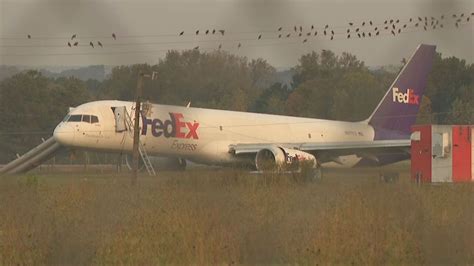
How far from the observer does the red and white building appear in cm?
3825

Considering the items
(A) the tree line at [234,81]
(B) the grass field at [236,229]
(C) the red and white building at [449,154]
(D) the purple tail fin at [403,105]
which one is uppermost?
(D) the purple tail fin at [403,105]

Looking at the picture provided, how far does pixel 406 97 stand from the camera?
167 ft

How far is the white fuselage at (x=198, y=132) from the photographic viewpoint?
42.8m

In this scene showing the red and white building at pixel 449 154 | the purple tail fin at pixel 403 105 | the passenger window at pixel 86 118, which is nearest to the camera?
the red and white building at pixel 449 154

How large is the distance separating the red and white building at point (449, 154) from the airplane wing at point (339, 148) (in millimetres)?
5687

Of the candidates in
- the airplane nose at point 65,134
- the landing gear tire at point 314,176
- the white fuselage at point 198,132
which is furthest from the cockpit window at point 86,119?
the landing gear tire at point 314,176

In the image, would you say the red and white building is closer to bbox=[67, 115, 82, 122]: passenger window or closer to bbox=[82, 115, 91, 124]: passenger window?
bbox=[82, 115, 91, 124]: passenger window

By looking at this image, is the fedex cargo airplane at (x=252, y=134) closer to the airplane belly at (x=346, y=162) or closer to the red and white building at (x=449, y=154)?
the airplane belly at (x=346, y=162)

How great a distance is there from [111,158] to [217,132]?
18938 millimetres

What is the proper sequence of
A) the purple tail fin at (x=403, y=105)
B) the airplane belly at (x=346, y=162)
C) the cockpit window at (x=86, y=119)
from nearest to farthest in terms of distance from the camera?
the cockpit window at (x=86, y=119)
the airplane belly at (x=346, y=162)
the purple tail fin at (x=403, y=105)

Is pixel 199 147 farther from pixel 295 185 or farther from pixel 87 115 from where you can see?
pixel 295 185

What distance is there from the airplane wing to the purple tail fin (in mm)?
2256

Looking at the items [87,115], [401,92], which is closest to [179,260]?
[87,115]

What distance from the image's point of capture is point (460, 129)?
1518 inches
